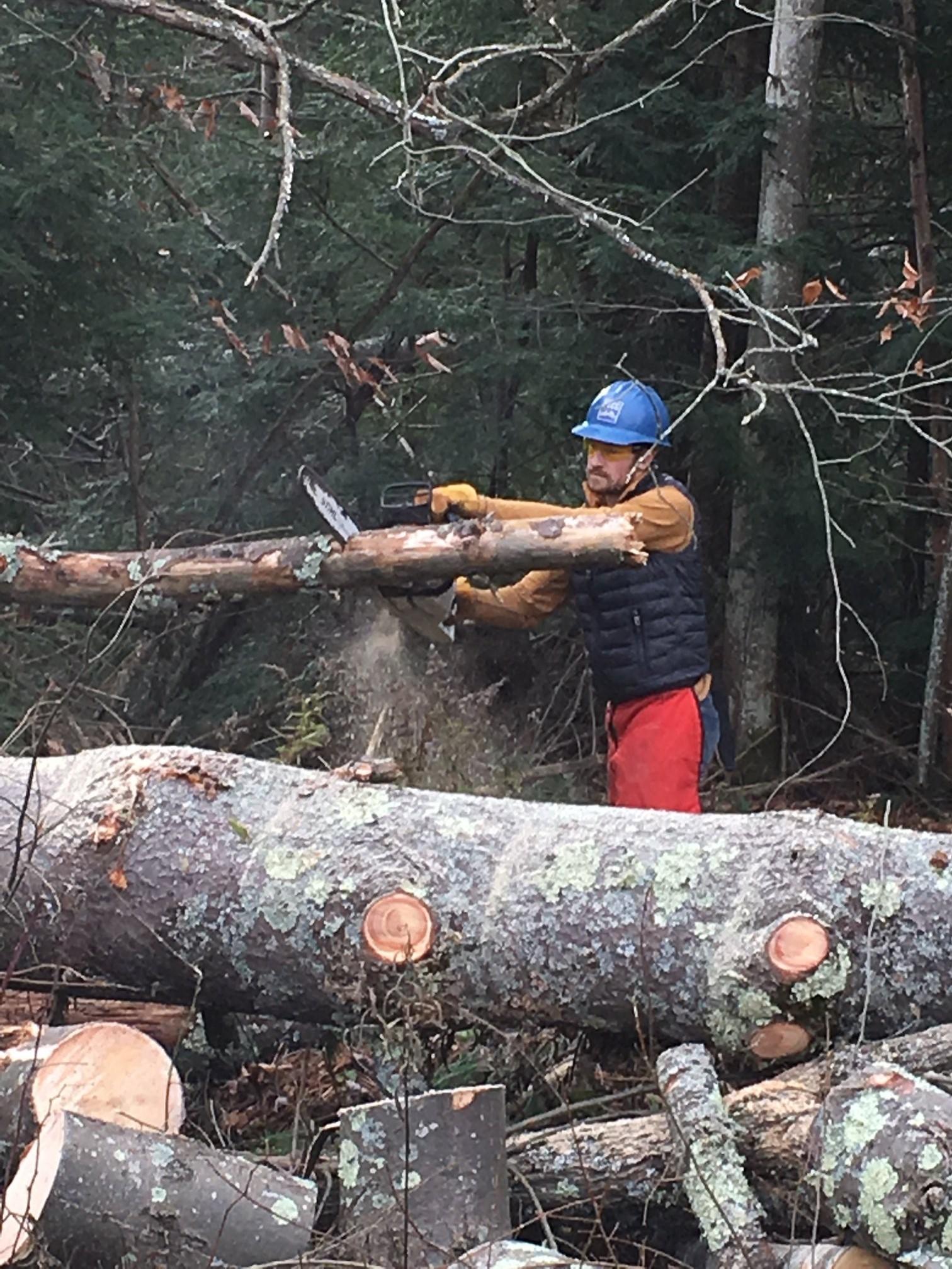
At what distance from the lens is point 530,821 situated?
11.8ft

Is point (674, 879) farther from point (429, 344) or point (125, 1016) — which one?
point (429, 344)

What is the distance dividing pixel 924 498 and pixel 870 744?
53.8 inches

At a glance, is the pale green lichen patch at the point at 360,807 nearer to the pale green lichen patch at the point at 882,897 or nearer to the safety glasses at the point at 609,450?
the pale green lichen patch at the point at 882,897

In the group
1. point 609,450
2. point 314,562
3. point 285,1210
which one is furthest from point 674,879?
point 609,450

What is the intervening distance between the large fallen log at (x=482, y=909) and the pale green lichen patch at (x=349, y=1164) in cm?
49

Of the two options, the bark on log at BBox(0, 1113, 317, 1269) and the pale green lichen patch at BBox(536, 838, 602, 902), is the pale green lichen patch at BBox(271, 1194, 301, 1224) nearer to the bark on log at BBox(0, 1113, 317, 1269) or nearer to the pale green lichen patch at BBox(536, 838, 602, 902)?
the bark on log at BBox(0, 1113, 317, 1269)

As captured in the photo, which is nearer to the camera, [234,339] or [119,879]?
[119,879]

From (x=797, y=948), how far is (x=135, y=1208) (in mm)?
1487

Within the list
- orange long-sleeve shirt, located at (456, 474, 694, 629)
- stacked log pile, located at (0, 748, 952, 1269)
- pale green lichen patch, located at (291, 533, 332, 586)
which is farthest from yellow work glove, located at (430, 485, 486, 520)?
stacked log pile, located at (0, 748, 952, 1269)

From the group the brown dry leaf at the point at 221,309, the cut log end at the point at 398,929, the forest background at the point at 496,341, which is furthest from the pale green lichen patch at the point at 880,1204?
the brown dry leaf at the point at 221,309

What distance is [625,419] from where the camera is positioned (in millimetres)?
5309

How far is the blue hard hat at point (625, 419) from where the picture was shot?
5.30 m

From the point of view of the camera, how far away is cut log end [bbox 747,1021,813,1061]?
3211mm

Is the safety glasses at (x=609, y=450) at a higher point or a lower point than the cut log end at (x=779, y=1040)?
higher
